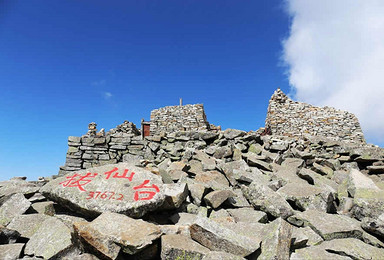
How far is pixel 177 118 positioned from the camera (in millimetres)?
15680

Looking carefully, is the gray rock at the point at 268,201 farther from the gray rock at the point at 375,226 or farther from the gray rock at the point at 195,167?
the gray rock at the point at 195,167

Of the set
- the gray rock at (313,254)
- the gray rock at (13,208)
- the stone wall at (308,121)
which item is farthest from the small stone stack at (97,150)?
the stone wall at (308,121)

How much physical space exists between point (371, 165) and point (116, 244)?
34.1ft

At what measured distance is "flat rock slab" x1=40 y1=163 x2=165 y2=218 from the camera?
3.86 meters

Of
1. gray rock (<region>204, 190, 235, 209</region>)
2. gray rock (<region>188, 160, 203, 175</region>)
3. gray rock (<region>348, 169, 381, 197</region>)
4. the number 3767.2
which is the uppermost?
gray rock (<region>188, 160, 203, 175</region>)

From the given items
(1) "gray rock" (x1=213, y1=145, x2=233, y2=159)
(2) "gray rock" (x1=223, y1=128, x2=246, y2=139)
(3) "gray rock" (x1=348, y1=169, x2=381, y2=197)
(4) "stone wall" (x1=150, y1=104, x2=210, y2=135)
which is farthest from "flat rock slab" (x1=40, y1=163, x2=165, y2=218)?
(4) "stone wall" (x1=150, y1=104, x2=210, y2=135)

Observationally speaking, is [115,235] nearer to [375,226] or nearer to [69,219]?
[69,219]

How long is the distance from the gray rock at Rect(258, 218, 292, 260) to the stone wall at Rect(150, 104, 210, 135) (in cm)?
1214

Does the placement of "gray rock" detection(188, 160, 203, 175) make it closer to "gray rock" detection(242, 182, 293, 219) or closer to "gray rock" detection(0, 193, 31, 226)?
"gray rock" detection(242, 182, 293, 219)

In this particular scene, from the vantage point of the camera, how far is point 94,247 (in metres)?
2.96

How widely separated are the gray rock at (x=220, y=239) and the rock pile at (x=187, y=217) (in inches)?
0.6

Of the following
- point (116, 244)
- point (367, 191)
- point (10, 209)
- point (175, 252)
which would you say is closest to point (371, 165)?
point (367, 191)

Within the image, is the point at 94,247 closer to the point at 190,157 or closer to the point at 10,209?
the point at 10,209

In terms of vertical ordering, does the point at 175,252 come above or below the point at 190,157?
below
